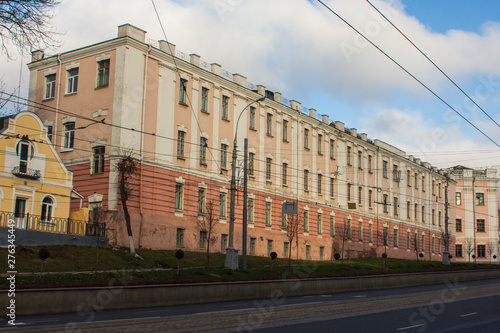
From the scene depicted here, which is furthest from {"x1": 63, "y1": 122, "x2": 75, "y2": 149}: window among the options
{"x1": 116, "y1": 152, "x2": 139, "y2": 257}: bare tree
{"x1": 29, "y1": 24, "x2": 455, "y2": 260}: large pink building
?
{"x1": 116, "y1": 152, "x2": 139, "y2": 257}: bare tree

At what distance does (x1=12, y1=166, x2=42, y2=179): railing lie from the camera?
34.8m

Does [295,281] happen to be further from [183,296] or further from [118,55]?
[118,55]

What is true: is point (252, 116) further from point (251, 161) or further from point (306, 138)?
point (306, 138)

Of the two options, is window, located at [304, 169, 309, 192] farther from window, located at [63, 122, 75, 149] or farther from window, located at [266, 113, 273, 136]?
window, located at [63, 122, 75, 149]

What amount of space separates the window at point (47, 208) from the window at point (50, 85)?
39.6 ft

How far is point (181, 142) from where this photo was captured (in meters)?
44.6

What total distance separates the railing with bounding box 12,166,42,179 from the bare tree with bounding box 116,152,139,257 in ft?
16.6

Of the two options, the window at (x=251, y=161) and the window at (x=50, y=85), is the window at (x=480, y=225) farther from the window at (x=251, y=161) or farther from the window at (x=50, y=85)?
the window at (x=50, y=85)

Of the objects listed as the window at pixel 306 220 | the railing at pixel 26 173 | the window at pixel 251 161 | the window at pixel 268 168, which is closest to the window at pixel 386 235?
the window at pixel 306 220

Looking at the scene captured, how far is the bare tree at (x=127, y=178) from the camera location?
36.8m

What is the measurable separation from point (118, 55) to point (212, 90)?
9.10 m

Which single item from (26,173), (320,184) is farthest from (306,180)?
(26,173)

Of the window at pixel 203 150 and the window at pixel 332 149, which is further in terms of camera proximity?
the window at pixel 332 149

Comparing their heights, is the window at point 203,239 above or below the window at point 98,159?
below
